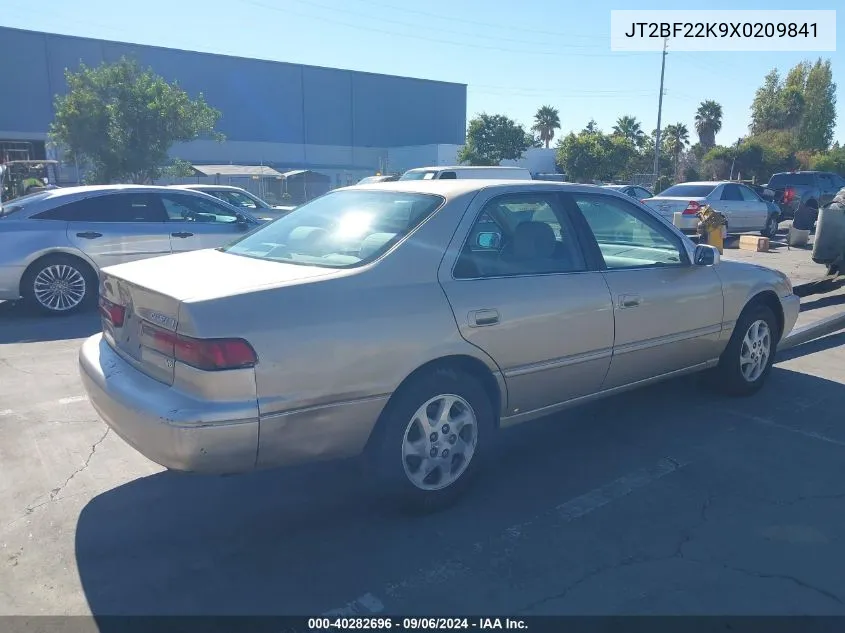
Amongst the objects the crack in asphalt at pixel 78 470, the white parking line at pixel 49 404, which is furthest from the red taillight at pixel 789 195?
the crack in asphalt at pixel 78 470

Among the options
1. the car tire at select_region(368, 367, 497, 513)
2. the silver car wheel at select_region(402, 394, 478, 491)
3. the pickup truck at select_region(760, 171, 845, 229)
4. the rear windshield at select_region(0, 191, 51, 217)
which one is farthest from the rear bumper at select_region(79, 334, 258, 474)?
the pickup truck at select_region(760, 171, 845, 229)

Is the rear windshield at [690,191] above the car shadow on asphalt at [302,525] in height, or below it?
above

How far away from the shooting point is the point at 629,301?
166 inches

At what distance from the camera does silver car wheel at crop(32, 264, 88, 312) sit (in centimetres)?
795

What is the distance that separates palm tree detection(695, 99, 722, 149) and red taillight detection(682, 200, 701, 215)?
168 feet

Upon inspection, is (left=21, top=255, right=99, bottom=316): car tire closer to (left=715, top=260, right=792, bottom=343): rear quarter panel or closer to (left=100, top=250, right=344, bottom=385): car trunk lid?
(left=100, top=250, right=344, bottom=385): car trunk lid

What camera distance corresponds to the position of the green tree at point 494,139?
5019cm

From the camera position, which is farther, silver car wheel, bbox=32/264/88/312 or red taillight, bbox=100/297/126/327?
silver car wheel, bbox=32/264/88/312

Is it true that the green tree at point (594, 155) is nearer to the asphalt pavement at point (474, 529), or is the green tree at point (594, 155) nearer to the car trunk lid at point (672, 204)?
the car trunk lid at point (672, 204)

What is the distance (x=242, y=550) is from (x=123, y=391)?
92 centimetres

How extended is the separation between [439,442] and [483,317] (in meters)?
0.67

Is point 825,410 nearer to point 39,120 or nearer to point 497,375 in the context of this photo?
point 497,375

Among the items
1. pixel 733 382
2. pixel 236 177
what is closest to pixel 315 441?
pixel 733 382

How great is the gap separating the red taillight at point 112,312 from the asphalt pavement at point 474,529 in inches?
37.5
